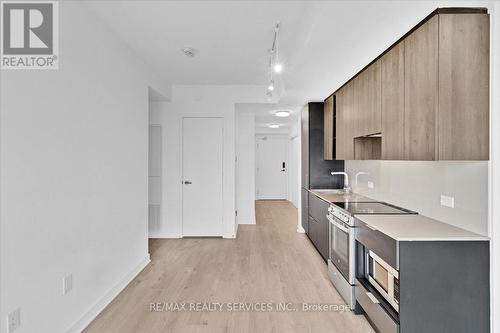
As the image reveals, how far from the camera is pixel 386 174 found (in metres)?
3.20

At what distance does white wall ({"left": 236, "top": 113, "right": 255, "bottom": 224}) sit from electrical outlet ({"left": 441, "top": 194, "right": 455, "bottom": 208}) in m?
4.15

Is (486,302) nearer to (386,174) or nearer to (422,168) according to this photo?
(422,168)

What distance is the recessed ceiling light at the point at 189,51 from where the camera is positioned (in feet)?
11.2

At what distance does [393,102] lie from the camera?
2.45 m

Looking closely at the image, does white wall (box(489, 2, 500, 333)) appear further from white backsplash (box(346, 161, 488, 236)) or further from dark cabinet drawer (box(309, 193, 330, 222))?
dark cabinet drawer (box(309, 193, 330, 222))

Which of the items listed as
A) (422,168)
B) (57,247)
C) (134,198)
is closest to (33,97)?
(57,247)

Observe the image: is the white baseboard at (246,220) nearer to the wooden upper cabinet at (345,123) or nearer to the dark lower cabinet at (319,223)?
the dark lower cabinet at (319,223)

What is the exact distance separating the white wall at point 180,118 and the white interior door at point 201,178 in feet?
0.32

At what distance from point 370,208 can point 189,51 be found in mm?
2728

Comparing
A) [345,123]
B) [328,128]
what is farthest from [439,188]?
[328,128]

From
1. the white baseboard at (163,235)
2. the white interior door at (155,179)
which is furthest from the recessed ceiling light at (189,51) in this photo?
the white baseboard at (163,235)

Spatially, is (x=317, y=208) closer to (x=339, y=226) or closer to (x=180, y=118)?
(x=339, y=226)

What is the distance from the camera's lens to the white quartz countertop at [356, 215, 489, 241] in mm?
1810

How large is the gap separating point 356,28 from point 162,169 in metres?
3.89
